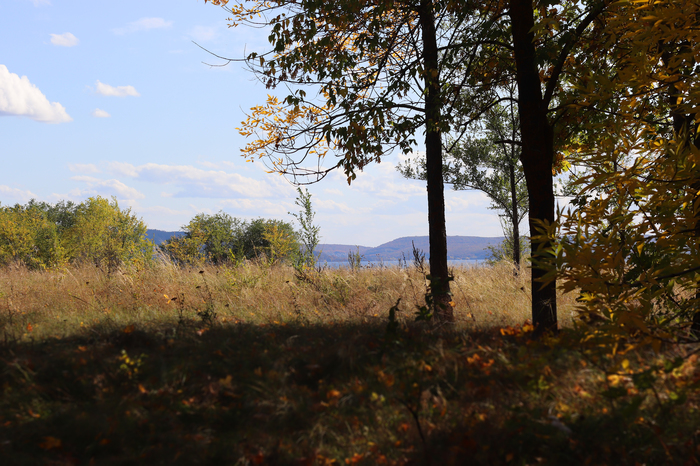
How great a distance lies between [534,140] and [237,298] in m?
5.40

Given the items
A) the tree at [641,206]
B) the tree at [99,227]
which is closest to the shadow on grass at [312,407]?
the tree at [641,206]

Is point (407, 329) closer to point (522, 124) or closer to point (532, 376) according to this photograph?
point (532, 376)

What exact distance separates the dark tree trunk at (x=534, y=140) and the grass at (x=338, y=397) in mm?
805

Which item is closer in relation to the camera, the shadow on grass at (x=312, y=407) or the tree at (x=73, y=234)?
the shadow on grass at (x=312, y=407)

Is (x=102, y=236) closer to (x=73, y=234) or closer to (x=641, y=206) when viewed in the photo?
(x=73, y=234)

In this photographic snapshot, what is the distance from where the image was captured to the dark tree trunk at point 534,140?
5.05 meters

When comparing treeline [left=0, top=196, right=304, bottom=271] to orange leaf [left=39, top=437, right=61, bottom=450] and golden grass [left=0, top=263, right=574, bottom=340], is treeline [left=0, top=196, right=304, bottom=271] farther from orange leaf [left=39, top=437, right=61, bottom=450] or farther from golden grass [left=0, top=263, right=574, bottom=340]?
orange leaf [left=39, top=437, right=61, bottom=450]

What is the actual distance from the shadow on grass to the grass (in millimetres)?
Result: 11

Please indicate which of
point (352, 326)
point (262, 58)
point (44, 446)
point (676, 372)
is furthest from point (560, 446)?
point (262, 58)

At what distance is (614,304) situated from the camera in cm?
443

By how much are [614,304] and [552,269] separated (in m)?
0.98

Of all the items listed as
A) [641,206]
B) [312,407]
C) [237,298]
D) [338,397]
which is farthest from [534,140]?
[237,298]

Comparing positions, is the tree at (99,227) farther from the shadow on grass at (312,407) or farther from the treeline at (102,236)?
the shadow on grass at (312,407)

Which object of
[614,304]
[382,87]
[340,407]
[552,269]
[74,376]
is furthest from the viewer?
[382,87]
